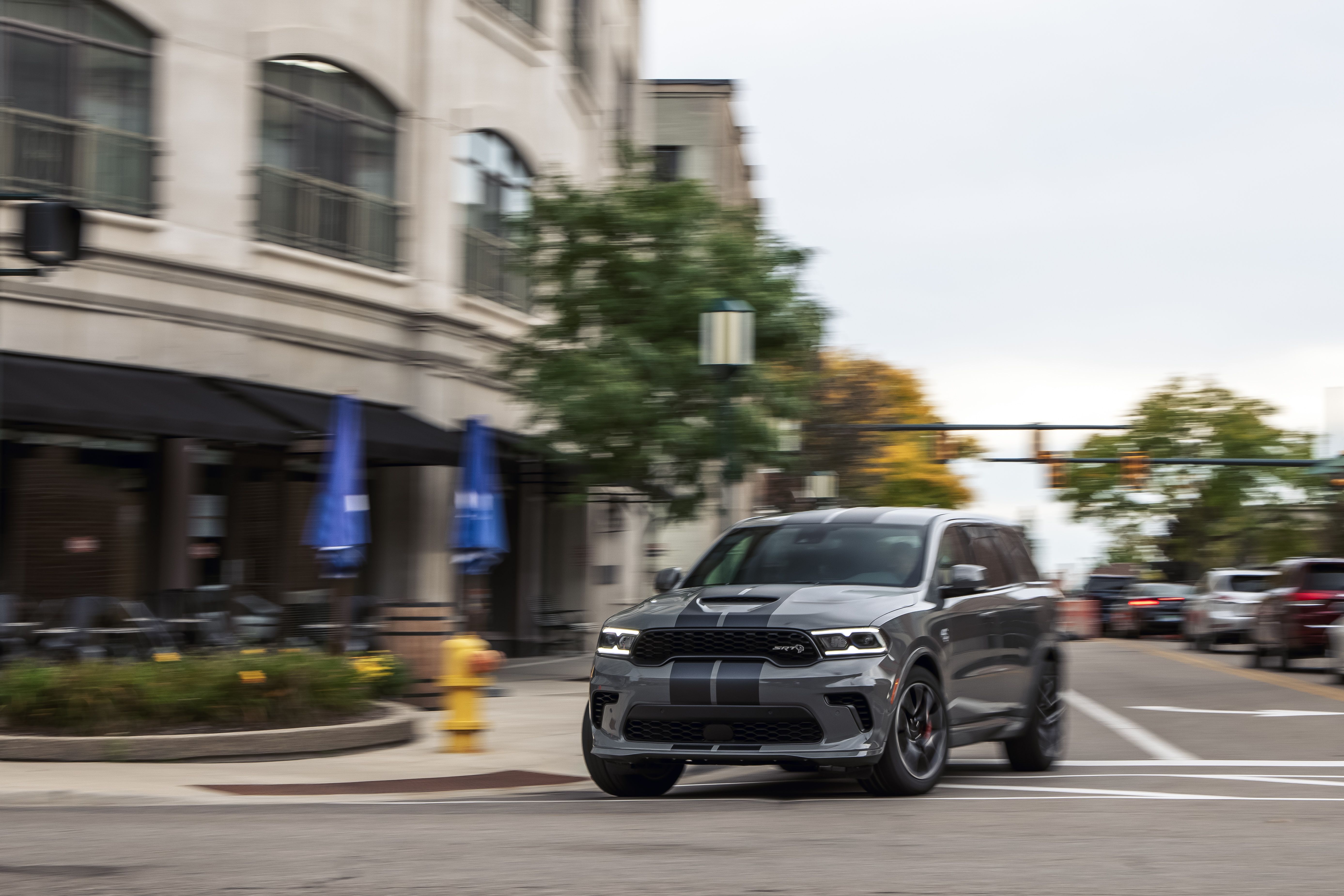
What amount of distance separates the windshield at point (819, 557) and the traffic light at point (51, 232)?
6297 mm

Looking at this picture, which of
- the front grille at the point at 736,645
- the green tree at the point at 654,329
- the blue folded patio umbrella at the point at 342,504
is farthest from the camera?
the green tree at the point at 654,329

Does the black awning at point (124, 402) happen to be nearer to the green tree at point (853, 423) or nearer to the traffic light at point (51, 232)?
the traffic light at point (51, 232)

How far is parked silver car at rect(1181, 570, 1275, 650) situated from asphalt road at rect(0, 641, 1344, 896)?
2243 centimetres

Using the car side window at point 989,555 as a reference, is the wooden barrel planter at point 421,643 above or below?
below

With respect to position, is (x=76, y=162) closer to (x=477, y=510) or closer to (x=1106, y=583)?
(x=477, y=510)

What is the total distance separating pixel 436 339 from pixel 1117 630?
2895 cm

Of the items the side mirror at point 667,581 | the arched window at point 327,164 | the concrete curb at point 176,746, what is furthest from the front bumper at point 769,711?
the arched window at point 327,164

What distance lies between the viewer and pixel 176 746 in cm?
1175

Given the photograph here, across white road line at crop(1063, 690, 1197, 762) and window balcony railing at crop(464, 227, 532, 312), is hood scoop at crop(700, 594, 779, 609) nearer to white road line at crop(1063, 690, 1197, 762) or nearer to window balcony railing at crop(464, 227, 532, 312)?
white road line at crop(1063, 690, 1197, 762)

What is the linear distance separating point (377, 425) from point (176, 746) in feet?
33.5

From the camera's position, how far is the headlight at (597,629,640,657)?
9.61 m

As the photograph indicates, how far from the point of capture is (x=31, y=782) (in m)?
10.5

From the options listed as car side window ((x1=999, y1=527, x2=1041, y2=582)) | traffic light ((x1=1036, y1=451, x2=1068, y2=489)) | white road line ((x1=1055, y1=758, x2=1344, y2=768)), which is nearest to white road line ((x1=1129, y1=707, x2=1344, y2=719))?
white road line ((x1=1055, y1=758, x2=1344, y2=768))

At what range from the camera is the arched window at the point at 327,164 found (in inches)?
844
